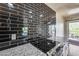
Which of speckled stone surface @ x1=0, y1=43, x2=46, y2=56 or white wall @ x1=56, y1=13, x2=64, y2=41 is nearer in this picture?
speckled stone surface @ x1=0, y1=43, x2=46, y2=56

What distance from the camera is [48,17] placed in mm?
1304

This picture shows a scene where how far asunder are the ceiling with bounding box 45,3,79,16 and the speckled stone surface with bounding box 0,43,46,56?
592 mm

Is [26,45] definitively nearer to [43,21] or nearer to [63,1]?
[43,21]

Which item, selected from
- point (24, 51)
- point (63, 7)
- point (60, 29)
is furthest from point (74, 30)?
point (24, 51)

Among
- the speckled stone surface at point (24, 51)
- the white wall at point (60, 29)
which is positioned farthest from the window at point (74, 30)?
the speckled stone surface at point (24, 51)

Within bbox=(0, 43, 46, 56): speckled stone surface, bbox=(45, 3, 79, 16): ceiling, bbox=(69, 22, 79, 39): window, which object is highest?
bbox=(45, 3, 79, 16): ceiling

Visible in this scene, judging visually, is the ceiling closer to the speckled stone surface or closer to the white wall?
the white wall

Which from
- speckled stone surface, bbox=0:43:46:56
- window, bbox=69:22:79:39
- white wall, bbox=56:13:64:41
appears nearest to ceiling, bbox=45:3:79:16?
white wall, bbox=56:13:64:41

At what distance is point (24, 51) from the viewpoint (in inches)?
47.6

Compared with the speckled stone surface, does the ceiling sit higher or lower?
higher

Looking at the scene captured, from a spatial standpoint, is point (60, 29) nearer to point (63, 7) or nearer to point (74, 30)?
point (74, 30)

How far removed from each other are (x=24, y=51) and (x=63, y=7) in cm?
78

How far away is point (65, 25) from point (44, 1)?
1.41 feet

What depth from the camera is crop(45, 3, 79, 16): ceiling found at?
1.24 meters
